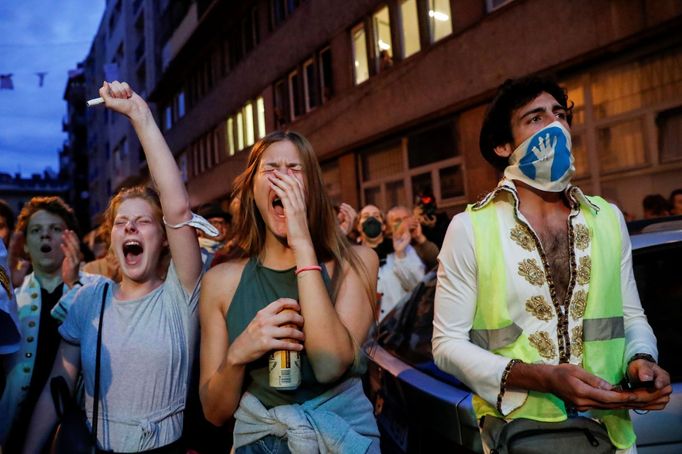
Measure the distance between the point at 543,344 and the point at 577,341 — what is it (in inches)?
4.5

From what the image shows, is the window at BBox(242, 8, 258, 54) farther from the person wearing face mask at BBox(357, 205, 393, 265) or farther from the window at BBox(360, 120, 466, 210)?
the person wearing face mask at BBox(357, 205, 393, 265)

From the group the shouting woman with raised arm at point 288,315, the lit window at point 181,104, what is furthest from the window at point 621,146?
the lit window at point 181,104

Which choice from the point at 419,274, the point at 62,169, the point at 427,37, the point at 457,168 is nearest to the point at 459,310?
the point at 419,274

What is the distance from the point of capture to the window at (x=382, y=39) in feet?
38.5

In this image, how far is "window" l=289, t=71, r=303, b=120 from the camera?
15398 millimetres

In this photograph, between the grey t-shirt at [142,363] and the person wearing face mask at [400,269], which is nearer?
the grey t-shirt at [142,363]

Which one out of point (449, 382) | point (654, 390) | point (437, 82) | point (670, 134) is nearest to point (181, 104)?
point (437, 82)

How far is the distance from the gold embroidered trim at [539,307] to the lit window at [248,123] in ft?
57.2

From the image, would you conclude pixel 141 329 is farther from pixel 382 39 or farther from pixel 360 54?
pixel 360 54

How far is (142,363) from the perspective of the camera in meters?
2.19

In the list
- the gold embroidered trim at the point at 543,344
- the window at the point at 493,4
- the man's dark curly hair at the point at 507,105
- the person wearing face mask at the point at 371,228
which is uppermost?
the window at the point at 493,4

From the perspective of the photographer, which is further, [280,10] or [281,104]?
[281,104]

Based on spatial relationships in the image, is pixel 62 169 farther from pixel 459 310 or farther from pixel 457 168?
pixel 459 310

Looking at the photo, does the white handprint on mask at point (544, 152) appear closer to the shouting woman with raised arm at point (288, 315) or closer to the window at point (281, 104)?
the shouting woman with raised arm at point (288, 315)
